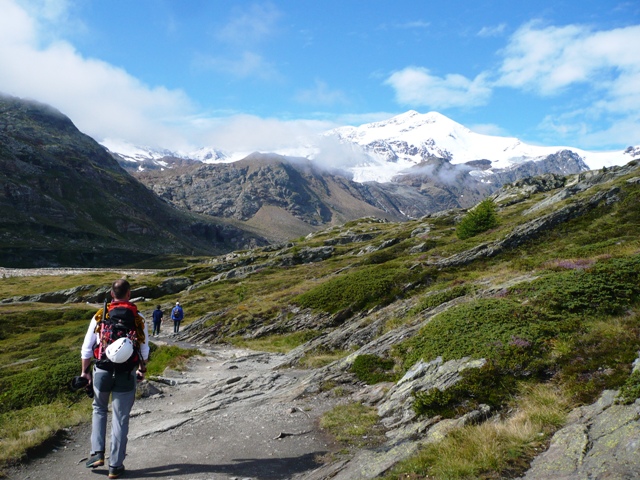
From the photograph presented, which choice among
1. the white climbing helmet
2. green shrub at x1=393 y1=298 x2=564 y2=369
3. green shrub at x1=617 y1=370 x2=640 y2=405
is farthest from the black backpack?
green shrub at x1=617 y1=370 x2=640 y2=405

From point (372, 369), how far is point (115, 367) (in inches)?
383

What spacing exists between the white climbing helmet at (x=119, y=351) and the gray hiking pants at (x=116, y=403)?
501 millimetres

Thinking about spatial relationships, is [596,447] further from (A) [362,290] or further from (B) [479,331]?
(A) [362,290]

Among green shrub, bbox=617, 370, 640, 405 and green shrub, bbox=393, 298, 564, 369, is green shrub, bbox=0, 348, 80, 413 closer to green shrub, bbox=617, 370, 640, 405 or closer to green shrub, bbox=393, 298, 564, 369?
green shrub, bbox=393, 298, 564, 369

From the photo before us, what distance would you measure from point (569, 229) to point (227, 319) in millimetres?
33603

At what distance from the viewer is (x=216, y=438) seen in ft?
39.6

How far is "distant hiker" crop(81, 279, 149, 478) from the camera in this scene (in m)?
9.23

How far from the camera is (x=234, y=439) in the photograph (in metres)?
11.9

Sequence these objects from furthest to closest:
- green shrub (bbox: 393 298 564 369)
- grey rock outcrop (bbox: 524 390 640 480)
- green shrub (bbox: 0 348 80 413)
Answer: green shrub (bbox: 0 348 80 413), green shrub (bbox: 393 298 564 369), grey rock outcrop (bbox: 524 390 640 480)

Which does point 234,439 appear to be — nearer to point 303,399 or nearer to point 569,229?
point 303,399

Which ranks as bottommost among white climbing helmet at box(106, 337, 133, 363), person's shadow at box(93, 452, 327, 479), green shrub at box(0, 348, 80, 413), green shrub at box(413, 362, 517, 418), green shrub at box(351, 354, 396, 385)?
green shrub at box(0, 348, 80, 413)

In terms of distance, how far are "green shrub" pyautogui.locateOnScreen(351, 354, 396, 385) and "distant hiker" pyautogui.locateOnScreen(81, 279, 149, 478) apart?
881 centimetres

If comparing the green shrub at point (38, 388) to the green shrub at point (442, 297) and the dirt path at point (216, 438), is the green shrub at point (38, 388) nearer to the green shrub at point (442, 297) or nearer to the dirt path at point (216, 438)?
the dirt path at point (216, 438)

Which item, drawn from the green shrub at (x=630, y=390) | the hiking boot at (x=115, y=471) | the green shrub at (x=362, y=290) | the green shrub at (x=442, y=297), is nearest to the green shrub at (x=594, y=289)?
the green shrub at (x=442, y=297)
